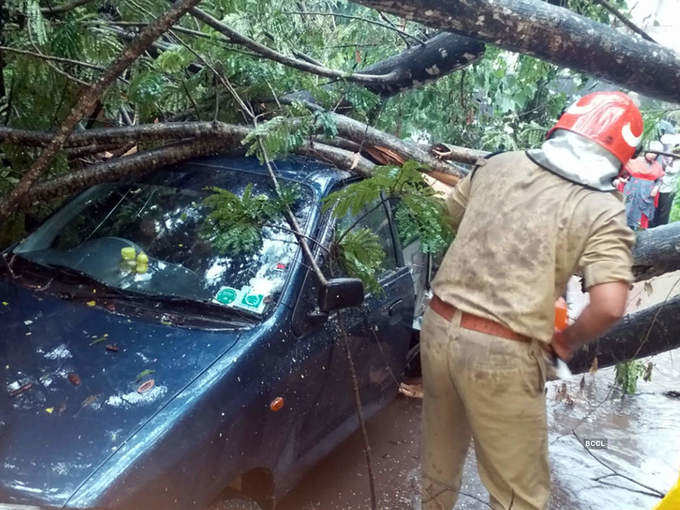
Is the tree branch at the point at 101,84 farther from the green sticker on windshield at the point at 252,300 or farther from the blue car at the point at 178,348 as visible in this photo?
the green sticker on windshield at the point at 252,300

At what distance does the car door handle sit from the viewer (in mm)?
3553

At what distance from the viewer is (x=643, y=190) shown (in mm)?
10336

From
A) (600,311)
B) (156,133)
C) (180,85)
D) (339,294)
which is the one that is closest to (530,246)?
(600,311)

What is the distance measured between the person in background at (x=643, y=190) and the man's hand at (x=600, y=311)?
8957 millimetres

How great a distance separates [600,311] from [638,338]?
173 cm

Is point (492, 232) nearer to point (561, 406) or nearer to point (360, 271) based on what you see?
point (360, 271)

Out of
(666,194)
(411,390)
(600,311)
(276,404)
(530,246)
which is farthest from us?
(666,194)

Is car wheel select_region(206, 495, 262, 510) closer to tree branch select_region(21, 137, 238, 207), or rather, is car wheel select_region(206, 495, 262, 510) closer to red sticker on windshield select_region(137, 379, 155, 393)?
red sticker on windshield select_region(137, 379, 155, 393)

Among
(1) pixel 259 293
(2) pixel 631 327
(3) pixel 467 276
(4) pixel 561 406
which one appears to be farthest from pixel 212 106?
(4) pixel 561 406

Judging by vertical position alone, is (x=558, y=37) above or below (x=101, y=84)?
above

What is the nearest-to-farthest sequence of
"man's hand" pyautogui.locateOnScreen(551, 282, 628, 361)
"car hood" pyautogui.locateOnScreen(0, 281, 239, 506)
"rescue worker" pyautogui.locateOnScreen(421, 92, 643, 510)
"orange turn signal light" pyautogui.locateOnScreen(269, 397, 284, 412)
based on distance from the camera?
1. "car hood" pyautogui.locateOnScreen(0, 281, 239, 506)
2. "man's hand" pyautogui.locateOnScreen(551, 282, 628, 361)
3. "rescue worker" pyautogui.locateOnScreen(421, 92, 643, 510)
4. "orange turn signal light" pyautogui.locateOnScreen(269, 397, 284, 412)

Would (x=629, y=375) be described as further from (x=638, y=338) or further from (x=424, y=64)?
(x=424, y=64)

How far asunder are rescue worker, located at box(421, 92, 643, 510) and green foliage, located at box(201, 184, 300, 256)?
977 millimetres

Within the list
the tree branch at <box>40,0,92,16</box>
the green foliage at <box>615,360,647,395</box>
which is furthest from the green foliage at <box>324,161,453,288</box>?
the green foliage at <box>615,360,647,395</box>
